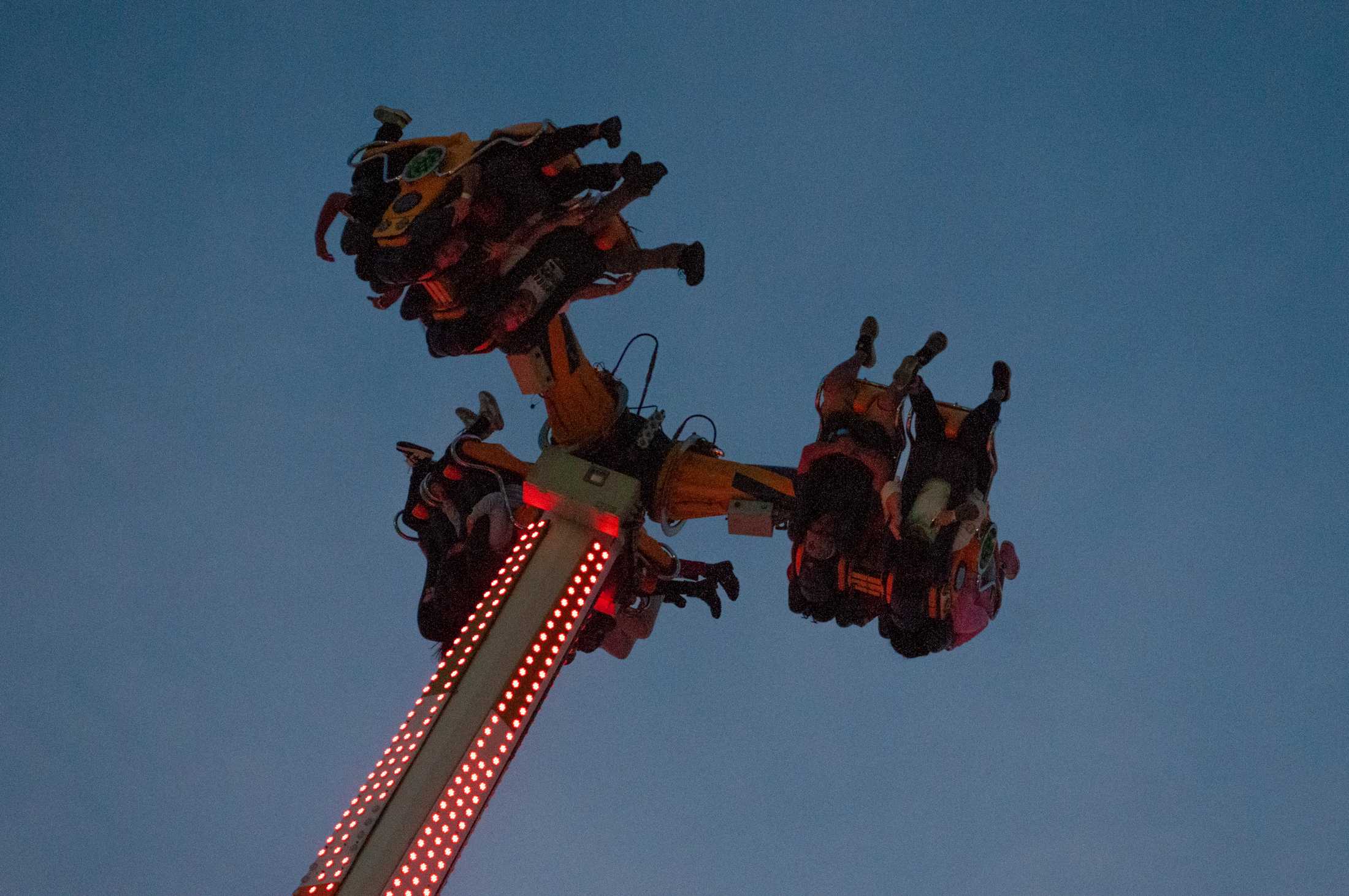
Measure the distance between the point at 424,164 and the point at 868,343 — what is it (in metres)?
3.40

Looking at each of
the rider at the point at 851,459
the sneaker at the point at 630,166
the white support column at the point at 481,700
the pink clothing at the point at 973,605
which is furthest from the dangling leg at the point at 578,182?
the pink clothing at the point at 973,605

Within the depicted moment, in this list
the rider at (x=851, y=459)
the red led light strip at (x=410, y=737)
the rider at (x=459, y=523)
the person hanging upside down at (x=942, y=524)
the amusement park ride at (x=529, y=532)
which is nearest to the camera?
the red led light strip at (x=410, y=737)

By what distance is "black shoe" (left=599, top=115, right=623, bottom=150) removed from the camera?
9.47 metres

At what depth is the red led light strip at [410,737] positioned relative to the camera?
838 cm

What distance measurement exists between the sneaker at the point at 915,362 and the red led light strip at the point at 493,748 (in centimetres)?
244

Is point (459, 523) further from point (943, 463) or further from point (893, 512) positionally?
point (943, 463)

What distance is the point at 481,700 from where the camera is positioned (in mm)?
9195

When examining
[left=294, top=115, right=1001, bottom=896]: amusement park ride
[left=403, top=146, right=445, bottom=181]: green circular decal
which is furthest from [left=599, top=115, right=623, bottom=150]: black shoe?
[left=403, top=146, right=445, bottom=181]: green circular decal

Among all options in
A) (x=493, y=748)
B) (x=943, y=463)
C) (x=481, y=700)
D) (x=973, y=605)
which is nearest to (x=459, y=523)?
(x=481, y=700)

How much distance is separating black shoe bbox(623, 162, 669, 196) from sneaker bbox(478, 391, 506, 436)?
2222 millimetres

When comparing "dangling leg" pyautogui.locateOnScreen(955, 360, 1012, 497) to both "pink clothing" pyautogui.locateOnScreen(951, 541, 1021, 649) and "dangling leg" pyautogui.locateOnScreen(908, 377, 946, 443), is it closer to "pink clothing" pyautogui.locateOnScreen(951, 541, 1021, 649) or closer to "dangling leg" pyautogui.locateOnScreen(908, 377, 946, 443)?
"dangling leg" pyautogui.locateOnScreen(908, 377, 946, 443)

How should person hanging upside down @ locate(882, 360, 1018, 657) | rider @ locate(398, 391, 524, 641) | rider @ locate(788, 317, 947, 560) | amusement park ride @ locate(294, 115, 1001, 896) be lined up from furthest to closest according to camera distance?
rider @ locate(398, 391, 524, 641), rider @ locate(788, 317, 947, 560), person hanging upside down @ locate(882, 360, 1018, 657), amusement park ride @ locate(294, 115, 1001, 896)

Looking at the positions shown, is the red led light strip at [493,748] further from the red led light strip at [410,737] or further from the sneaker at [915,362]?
the sneaker at [915,362]

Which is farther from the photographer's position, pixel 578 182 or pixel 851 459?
pixel 851 459
